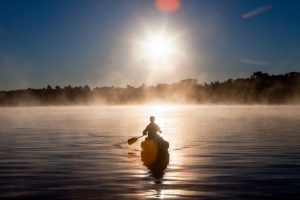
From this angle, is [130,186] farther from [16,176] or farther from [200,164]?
[200,164]

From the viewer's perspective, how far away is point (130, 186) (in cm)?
2616

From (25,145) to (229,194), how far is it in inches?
1289

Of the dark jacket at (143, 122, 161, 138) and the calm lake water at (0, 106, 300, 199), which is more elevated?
the dark jacket at (143, 122, 161, 138)

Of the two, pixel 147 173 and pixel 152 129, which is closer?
pixel 147 173

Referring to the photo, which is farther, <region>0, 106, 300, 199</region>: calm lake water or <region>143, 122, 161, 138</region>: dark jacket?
<region>143, 122, 161, 138</region>: dark jacket

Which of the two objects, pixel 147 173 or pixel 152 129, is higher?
pixel 152 129

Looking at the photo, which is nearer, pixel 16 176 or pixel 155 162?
pixel 16 176

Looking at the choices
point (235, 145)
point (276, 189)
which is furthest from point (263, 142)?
point (276, 189)

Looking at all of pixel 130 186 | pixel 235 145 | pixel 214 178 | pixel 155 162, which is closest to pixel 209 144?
pixel 235 145

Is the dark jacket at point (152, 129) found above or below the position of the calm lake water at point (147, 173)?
above

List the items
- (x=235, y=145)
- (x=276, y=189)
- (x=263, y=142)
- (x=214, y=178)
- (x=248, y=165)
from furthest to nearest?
(x=263, y=142), (x=235, y=145), (x=248, y=165), (x=214, y=178), (x=276, y=189)

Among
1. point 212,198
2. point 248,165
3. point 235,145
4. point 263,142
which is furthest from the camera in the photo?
point 263,142

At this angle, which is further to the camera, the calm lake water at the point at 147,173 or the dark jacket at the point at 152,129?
the dark jacket at the point at 152,129

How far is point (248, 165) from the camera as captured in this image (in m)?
34.7
